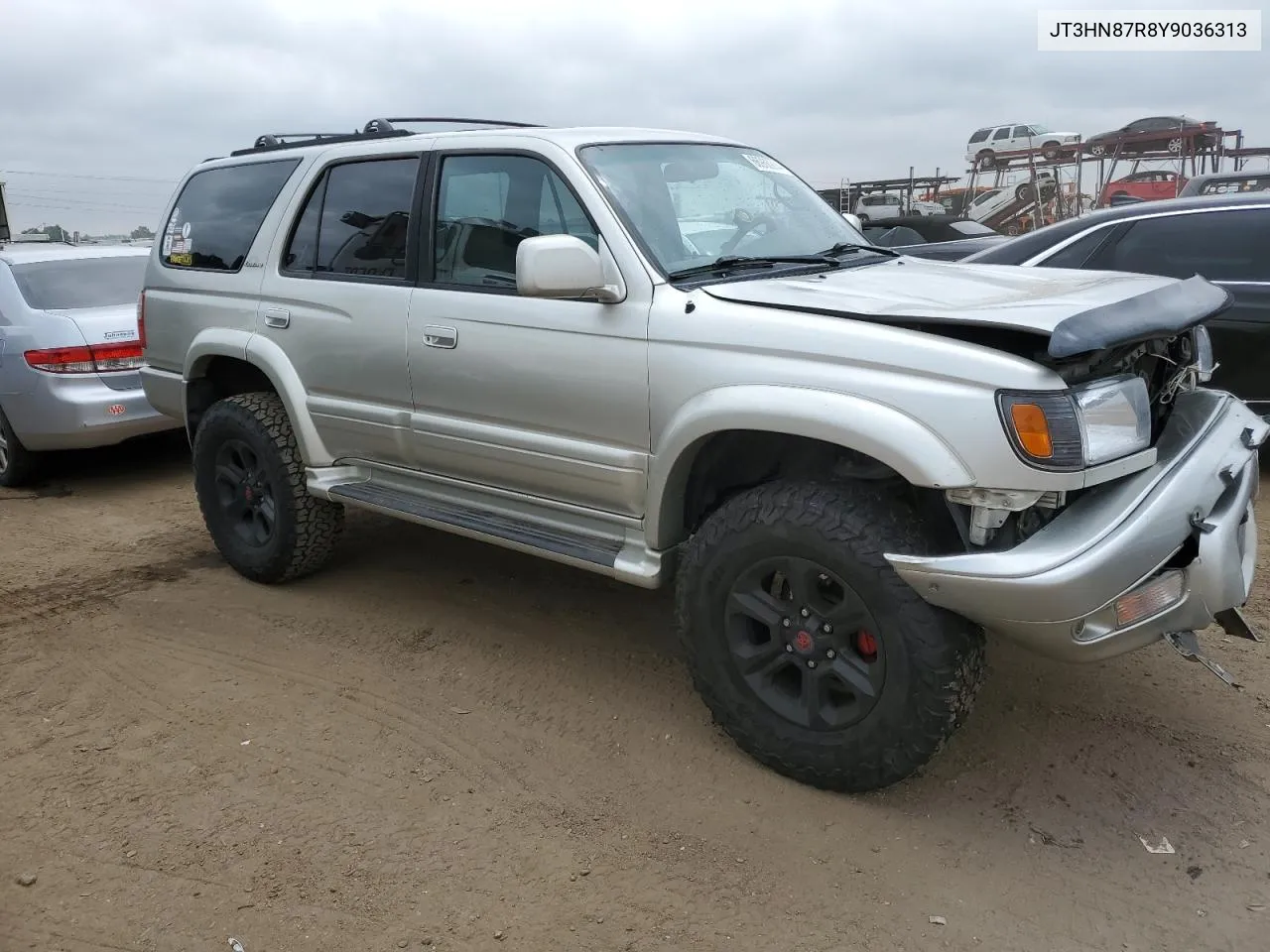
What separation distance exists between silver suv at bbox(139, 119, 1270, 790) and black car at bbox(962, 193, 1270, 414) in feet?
7.78

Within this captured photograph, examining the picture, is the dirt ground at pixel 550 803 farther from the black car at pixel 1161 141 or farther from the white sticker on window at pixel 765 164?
the black car at pixel 1161 141

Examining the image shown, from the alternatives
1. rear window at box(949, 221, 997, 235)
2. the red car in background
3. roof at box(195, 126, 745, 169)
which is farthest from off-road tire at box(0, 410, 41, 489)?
the red car in background

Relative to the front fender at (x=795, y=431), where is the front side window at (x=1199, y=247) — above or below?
above

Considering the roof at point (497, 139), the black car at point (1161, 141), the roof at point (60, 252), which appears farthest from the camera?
the black car at point (1161, 141)

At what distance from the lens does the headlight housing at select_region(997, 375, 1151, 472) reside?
2.61 metres

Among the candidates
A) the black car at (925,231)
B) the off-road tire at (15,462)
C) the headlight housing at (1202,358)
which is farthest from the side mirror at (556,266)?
the black car at (925,231)

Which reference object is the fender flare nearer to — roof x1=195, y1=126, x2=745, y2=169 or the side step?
the side step

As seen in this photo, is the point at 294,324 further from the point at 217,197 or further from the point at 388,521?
the point at 388,521

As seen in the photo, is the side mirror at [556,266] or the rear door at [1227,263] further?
the rear door at [1227,263]

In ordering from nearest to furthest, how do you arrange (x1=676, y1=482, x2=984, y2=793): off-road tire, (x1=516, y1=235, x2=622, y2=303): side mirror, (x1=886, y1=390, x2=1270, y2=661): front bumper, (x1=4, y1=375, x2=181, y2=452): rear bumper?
(x1=886, y1=390, x2=1270, y2=661): front bumper → (x1=676, y1=482, x2=984, y2=793): off-road tire → (x1=516, y1=235, x2=622, y2=303): side mirror → (x1=4, y1=375, x2=181, y2=452): rear bumper

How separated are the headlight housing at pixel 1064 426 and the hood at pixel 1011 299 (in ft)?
0.54

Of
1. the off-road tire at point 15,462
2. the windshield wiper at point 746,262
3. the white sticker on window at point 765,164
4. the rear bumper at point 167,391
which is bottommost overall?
the off-road tire at point 15,462

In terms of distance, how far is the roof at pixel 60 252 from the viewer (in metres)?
7.34

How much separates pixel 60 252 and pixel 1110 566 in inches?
295
